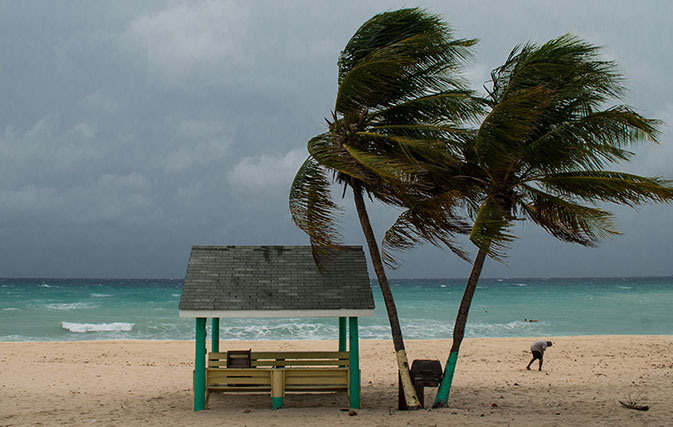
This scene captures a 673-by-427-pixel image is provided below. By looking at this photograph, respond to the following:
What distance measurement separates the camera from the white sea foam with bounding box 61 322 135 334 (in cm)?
3238

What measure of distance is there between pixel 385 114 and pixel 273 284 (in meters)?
3.47

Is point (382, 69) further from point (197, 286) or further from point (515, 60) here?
point (197, 286)

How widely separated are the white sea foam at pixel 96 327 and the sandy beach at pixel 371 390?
11.2m

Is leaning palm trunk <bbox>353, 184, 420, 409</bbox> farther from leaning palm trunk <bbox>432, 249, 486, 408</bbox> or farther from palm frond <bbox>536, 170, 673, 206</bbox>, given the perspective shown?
palm frond <bbox>536, 170, 673, 206</bbox>

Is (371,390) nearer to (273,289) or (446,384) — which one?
Answer: (446,384)

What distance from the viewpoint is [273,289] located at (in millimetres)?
9734

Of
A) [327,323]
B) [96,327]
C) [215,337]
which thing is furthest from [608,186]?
[96,327]

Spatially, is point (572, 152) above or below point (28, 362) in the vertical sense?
above

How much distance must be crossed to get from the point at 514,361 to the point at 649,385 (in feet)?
19.7

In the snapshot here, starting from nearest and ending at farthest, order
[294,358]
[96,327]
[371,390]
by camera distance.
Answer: [294,358], [371,390], [96,327]

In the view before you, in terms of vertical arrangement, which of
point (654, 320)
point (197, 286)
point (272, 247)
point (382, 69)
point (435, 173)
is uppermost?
point (382, 69)

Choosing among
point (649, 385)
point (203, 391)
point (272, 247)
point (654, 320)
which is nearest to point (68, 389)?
A: point (203, 391)

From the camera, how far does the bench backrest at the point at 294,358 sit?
987 centimetres

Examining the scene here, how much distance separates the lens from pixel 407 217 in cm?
884
